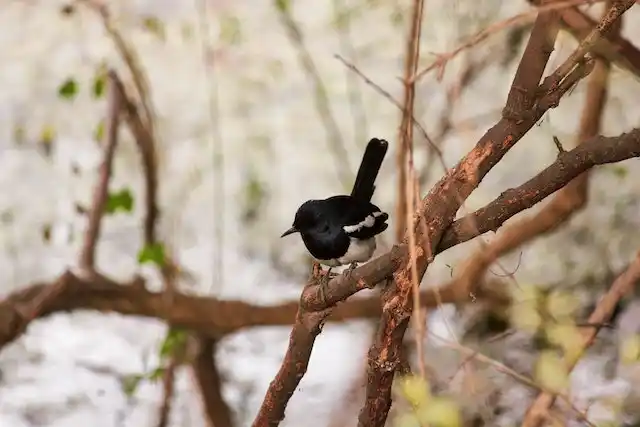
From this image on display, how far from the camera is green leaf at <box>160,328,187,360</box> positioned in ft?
5.11

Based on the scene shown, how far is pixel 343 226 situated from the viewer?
0.96 meters

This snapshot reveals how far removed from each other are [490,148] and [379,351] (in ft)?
0.69

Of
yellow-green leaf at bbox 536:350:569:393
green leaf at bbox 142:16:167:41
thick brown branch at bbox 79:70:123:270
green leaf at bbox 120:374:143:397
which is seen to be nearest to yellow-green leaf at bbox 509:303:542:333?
yellow-green leaf at bbox 536:350:569:393

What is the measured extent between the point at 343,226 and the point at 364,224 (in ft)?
0.10

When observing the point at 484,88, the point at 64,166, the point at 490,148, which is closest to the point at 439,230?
the point at 490,148

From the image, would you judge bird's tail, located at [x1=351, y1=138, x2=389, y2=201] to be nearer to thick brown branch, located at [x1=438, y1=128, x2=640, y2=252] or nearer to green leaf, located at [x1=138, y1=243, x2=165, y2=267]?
thick brown branch, located at [x1=438, y1=128, x2=640, y2=252]

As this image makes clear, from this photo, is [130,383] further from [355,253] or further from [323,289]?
[323,289]

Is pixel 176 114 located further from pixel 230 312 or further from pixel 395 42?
pixel 230 312

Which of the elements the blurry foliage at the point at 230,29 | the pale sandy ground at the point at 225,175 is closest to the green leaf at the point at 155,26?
the pale sandy ground at the point at 225,175

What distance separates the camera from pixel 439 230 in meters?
0.63

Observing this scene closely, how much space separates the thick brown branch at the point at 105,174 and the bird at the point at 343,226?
0.87 metres

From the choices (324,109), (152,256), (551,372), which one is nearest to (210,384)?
(152,256)

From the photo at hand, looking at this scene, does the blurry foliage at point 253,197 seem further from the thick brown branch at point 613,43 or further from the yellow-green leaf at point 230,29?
the thick brown branch at point 613,43

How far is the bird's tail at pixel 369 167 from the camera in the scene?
3.26 feet
